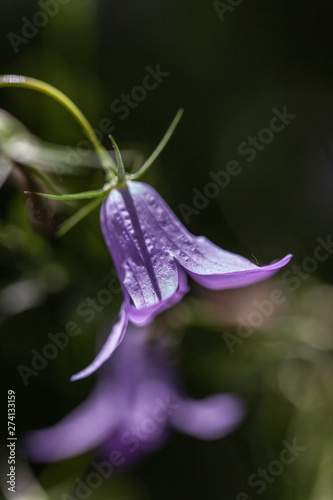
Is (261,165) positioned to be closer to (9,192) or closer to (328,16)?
(328,16)

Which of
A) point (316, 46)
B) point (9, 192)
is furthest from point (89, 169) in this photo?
point (316, 46)

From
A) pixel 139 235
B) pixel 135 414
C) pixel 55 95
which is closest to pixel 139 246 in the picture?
pixel 139 235

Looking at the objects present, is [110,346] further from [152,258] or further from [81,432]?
[81,432]

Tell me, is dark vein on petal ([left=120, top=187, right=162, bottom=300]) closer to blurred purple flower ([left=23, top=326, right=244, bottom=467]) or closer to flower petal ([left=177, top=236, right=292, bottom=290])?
flower petal ([left=177, top=236, right=292, bottom=290])

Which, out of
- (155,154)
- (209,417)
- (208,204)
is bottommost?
(209,417)

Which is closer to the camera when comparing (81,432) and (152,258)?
(152,258)

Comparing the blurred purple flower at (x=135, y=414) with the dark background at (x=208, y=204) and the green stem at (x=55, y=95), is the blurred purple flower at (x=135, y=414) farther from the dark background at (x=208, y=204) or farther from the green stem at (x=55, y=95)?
the green stem at (x=55, y=95)

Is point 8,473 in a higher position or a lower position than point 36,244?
lower

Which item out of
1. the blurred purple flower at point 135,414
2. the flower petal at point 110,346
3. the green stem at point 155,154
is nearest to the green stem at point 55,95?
the green stem at point 155,154
